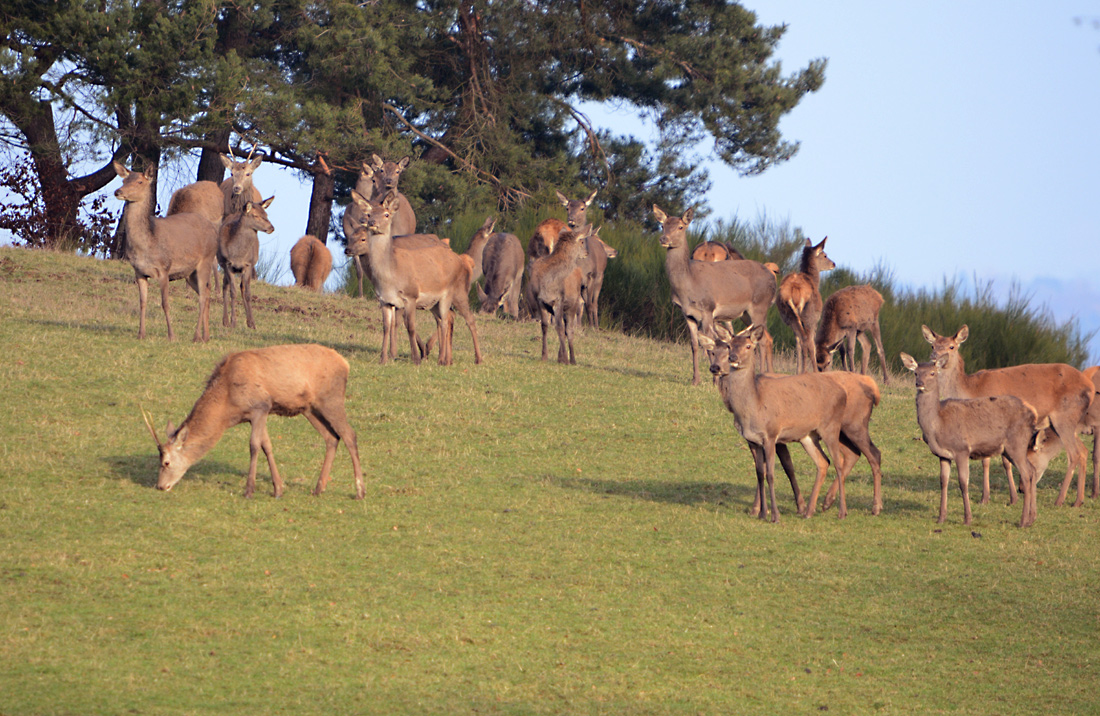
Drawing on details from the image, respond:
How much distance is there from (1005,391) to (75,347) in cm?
1077

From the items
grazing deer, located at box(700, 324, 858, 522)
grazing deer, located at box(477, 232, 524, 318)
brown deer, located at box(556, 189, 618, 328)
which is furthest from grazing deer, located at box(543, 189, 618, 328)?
grazing deer, located at box(700, 324, 858, 522)

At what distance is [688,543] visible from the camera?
9719 mm

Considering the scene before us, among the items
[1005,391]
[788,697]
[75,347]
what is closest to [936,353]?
[1005,391]

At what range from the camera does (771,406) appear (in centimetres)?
1032

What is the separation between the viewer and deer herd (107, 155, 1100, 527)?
33.6 feet

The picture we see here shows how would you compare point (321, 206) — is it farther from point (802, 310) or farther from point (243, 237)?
point (802, 310)

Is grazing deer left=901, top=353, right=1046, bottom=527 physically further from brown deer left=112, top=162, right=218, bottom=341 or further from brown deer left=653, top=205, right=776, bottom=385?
brown deer left=112, top=162, right=218, bottom=341

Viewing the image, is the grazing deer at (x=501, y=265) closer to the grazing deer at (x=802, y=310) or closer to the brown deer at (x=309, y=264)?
the brown deer at (x=309, y=264)

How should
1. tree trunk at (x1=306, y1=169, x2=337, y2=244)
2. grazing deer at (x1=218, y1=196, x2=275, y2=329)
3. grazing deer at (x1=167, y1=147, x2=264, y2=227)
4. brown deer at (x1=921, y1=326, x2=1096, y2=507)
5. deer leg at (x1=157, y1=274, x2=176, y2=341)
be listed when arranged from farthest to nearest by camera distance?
tree trunk at (x1=306, y1=169, x2=337, y2=244) → grazing deer at (x1=167, y1=147, x2=264, y2=227) → grazing deer at (x1=218, y1=196, x2=275, y2=329) → deer leg at (x1=157, y1=274, x2=176, y2=341) → brown deer at (x1=921, y1=326, x2=1096, y2=507)

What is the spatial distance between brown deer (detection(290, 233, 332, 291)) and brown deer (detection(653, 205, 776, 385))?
35.8 ft

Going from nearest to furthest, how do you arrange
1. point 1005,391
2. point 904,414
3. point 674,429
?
1. point 1005,391
2. point 674,429
3. point 904,414

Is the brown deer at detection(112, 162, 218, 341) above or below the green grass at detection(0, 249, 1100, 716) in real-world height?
above

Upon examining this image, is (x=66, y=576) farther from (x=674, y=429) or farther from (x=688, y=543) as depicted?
(x=674, y=429)

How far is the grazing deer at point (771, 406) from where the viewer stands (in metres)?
10.3
